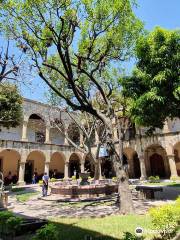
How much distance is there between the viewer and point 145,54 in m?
10.7

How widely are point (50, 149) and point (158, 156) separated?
42.0 ft

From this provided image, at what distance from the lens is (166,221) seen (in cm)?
522

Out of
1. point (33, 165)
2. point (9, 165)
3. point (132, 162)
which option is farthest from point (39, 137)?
point (132, 162)

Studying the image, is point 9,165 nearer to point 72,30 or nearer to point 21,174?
point 21,174

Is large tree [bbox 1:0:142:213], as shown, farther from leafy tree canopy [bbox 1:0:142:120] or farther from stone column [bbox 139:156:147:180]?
stone column [bbox 139:156:147:180]

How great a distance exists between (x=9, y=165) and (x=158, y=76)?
69.9ft

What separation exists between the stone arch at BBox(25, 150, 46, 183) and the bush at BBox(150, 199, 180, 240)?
22768 millimetres

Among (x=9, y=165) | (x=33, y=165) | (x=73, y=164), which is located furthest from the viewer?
(x=73, y=164)

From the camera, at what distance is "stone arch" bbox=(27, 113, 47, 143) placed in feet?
86.1

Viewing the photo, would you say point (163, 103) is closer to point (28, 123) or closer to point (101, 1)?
point (101, 1)

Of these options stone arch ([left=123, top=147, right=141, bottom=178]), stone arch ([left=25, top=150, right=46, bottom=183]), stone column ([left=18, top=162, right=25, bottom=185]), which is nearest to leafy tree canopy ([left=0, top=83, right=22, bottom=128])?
stone column ([left=18, top=162, right=25, bottom=185])

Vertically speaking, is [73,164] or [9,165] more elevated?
[73,164]

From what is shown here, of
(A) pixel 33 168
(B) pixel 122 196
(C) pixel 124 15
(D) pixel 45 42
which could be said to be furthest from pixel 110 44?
(A) pixel 33 168

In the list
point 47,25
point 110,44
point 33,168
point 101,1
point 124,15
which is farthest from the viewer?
point 33,168
